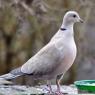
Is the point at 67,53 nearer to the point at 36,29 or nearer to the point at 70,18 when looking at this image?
the point at 70,18

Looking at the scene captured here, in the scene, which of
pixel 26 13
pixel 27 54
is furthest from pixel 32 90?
pixel 27 54

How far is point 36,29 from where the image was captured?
416 inches

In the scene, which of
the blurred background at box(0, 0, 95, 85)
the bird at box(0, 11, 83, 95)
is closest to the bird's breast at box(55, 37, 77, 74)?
the bird at box(0, 11, 83, 95)

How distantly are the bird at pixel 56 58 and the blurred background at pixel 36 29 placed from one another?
308 cm

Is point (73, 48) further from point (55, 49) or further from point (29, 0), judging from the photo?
point (29, 0)

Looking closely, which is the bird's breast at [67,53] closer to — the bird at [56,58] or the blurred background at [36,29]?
the bird at [56,58]

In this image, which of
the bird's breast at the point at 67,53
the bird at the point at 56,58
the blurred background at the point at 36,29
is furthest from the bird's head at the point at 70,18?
the blurred background at the point at 36,29

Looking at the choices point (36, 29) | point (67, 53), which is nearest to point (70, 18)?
point (67, 53)

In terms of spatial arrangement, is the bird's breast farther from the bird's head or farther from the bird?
the bird's head

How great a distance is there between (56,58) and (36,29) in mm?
5129

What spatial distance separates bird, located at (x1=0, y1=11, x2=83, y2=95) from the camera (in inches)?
212

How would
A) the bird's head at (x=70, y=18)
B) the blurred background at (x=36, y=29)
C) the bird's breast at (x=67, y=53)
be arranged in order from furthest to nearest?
the blurred background at (x=36, y=29), the bird's head at (x=70, y=18), the bird's breast at (x=67, y=53)

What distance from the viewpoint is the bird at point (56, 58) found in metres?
5.38

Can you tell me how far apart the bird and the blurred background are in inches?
121
